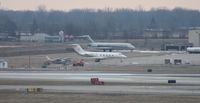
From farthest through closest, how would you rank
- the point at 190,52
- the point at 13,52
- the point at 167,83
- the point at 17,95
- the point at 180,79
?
the point at 190,52 < the point at 13,52 < the point at 180,79 < the point at 167,83 < the point at 17,95

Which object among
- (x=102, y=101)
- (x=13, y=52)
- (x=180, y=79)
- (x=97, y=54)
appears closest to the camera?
(x=102, y=101)

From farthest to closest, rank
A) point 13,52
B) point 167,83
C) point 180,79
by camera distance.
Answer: point 13,52, point 180,79, point 167,83

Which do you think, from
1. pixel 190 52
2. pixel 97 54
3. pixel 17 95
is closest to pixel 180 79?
pixel 17 95

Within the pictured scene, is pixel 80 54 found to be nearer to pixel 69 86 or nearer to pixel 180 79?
pixel 180 79

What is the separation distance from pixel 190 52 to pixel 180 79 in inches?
3350

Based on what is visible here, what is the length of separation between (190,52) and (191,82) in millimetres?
89050

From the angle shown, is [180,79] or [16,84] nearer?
[16,84]

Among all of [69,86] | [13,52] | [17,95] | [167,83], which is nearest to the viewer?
[17,95]

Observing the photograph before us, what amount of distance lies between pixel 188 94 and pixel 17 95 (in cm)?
1382

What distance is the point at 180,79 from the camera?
6475cm

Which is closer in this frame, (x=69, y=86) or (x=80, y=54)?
(x=69, y=86)

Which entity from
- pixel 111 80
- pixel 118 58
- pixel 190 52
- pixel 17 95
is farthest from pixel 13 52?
pixel 17 95

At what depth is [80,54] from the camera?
12800 cm

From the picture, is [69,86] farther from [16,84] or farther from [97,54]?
[97,54]
